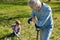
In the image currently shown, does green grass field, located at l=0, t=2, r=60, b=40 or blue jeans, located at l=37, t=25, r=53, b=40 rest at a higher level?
blue jeans, located at l=37, t=25, r=53, b=40

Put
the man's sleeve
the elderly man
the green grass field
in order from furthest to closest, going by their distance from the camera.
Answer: the green grass field < the man's sleeve < the elderly man

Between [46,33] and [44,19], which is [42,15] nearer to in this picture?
[44,19]

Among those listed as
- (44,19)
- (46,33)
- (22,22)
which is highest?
(44,19)

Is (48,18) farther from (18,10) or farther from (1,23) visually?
(18,10)

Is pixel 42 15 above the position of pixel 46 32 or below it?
above

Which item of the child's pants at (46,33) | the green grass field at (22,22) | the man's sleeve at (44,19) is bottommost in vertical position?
the green grass field at (22,22)

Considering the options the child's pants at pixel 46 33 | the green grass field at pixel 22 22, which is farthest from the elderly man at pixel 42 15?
the green grass field at pixel 22 22

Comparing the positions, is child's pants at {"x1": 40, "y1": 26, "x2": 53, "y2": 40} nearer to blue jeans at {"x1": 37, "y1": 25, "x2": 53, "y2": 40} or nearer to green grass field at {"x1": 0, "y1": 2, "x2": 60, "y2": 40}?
blue jeans at {"x1": 37, "y1": 25, "x2": 53, "y2": 40}

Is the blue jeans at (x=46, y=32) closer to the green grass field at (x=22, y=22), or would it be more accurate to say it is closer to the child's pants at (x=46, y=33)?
the child's pants at (x=46, y=33)

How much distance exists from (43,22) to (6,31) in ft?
11.8

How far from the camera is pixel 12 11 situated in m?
11.4

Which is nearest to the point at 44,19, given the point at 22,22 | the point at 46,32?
the point at 46,32

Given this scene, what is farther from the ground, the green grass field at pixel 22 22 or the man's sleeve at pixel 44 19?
the man's sleeve at pixel 44 19

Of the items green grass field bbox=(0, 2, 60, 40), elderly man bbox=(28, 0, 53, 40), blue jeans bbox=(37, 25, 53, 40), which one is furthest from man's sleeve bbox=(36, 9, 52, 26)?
green grass field bbox=(0, 2, 60, 40)
